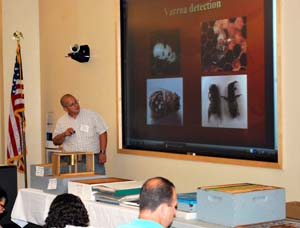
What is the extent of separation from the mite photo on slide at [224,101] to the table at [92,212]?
5.24 ft

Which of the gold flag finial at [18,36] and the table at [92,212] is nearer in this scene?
the table at [92,212]

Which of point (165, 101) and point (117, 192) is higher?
point (165, 101)

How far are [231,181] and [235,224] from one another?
1.95 m

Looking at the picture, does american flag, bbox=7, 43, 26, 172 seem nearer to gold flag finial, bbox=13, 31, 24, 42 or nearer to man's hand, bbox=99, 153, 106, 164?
gold flag finial, bbox=13, 31, 24, 42

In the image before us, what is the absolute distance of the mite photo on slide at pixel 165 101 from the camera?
18.3 ft

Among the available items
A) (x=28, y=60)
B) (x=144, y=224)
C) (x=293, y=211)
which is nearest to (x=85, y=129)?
(x=28, y=60)

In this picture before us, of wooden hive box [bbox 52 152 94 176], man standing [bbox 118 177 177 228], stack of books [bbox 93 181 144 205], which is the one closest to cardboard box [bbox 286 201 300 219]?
stack of books [bbox 93 181 144 205]

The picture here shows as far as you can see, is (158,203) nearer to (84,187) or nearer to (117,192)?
(117,192)

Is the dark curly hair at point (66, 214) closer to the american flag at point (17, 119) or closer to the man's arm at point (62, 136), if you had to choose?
the man's arm at point (62, 136)

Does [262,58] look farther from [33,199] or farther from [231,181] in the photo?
[33,199]

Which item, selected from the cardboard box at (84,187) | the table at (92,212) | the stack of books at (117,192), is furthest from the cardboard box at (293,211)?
the cardboard box at (84,187)

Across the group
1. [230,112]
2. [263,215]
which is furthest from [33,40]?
[263,215]

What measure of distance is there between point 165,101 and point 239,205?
2729 millimetres

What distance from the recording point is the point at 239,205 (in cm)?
311
